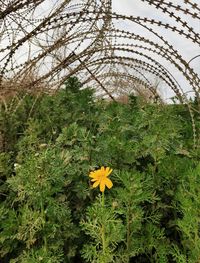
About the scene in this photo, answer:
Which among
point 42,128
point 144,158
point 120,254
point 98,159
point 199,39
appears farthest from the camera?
point 42,128

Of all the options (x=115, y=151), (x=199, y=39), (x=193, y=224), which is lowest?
(x=193, y=224)

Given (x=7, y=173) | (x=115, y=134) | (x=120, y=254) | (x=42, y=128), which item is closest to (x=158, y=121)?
(x=115, y=134)

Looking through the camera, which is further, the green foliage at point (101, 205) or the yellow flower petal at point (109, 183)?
the green foliage at point (101, 205)

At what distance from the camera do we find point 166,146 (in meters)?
3.04

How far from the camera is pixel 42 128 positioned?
12.7 feet

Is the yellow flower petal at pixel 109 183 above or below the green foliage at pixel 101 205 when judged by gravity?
above

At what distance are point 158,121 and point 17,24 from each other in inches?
46.0

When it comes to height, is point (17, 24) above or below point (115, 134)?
above

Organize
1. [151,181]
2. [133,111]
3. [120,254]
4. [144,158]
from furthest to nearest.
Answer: [133,111]
[144,158]
[151,181]
[120,254]

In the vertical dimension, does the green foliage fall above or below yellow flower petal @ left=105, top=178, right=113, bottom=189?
below

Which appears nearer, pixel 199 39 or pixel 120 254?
pixel 120 254

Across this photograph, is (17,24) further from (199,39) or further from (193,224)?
(193,224)

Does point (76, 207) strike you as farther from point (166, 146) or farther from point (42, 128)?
point (42, 128)

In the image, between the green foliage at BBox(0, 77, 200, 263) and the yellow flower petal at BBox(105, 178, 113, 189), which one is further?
the green foliage at BBox(0, 77, 200, 263)
